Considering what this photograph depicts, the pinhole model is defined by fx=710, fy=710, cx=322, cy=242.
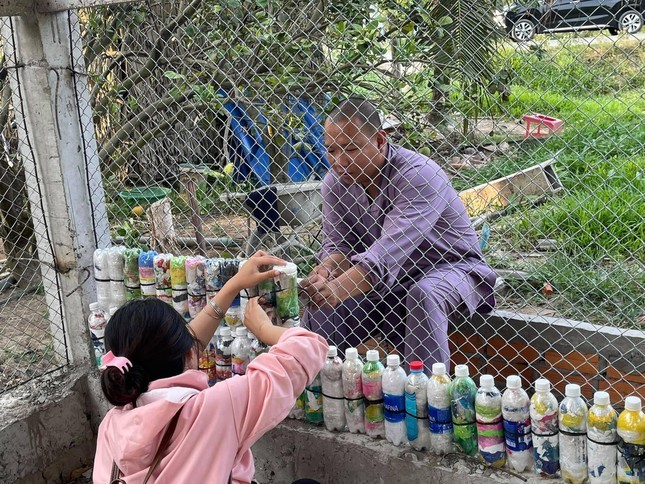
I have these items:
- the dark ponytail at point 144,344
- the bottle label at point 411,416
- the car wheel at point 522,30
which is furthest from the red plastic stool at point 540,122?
the dark ponytail at point 144,344

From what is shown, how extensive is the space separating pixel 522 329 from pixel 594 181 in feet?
9.34

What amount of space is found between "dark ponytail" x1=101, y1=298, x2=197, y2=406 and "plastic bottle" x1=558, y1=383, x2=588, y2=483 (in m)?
1.24

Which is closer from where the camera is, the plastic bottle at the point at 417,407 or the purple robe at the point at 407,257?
the plastic bottle at the point at 417,407

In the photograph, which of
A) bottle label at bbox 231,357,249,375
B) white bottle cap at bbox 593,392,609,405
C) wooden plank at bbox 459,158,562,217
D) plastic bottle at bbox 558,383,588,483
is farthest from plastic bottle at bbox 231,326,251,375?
wooden plank at bbox 459,158,562,217

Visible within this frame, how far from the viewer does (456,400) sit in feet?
8.18

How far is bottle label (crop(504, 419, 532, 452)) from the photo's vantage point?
94.4 inches

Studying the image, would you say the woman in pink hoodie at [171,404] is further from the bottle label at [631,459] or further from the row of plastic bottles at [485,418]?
the bottle label at [631,459]

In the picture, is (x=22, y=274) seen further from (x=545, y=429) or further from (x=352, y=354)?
(x=545, y=429)

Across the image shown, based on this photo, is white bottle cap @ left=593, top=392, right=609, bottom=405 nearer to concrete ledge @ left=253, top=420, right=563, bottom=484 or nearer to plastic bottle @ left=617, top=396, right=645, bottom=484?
plastic bottle @ left=617, top=396, right=645, bottom=484

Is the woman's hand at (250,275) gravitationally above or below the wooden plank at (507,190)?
above

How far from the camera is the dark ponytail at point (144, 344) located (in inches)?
73.9

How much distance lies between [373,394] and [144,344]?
109 cm

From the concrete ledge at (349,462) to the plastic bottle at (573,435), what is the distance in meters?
0.14

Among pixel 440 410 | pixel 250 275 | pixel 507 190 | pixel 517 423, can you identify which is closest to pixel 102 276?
pixel 250 275
